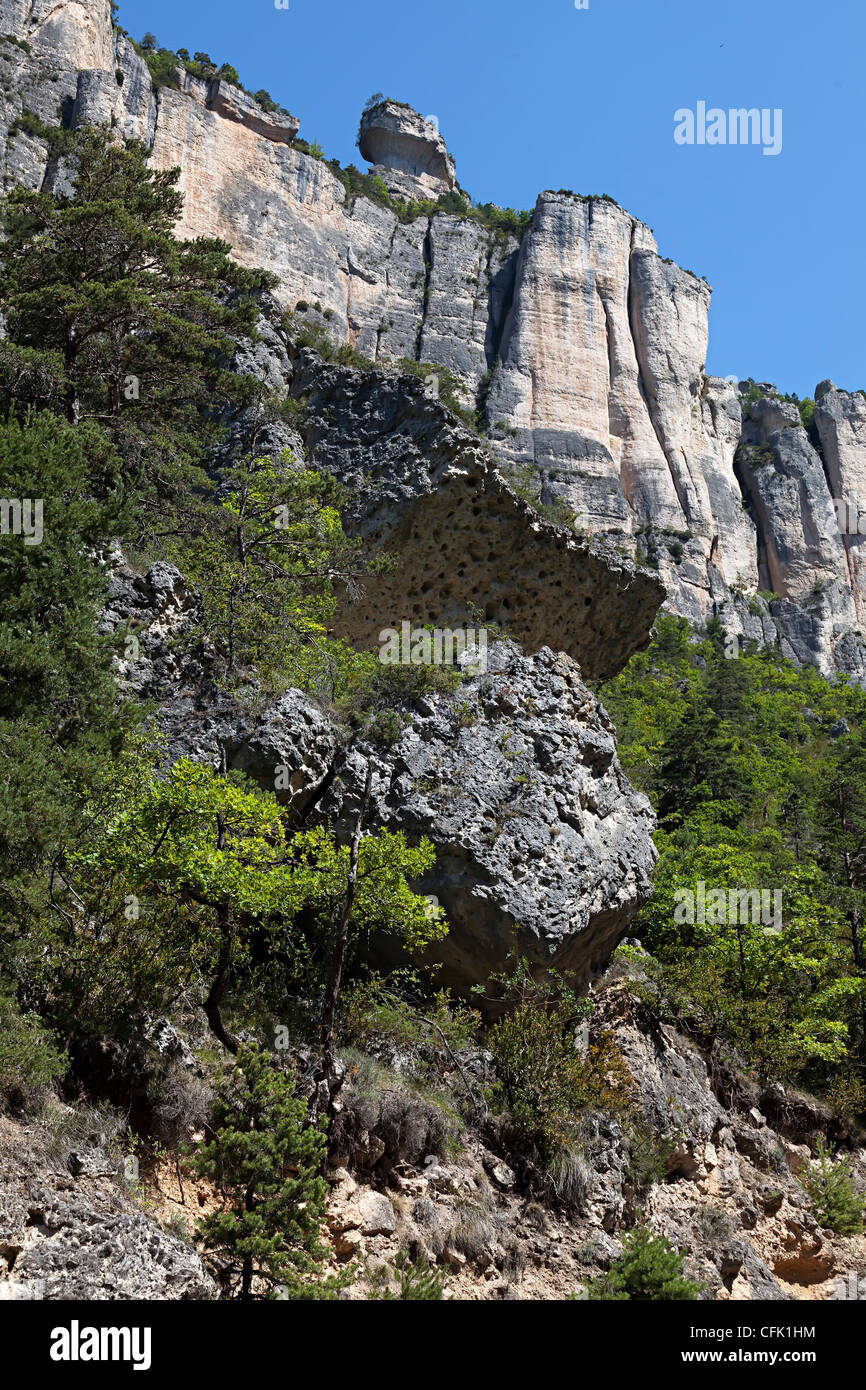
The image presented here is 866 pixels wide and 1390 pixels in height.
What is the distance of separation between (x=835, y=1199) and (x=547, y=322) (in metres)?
52.7

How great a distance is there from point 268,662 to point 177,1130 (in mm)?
7547

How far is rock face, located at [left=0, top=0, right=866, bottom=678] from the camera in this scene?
45.4 metres

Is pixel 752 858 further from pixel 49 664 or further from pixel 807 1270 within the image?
pixel 49 664

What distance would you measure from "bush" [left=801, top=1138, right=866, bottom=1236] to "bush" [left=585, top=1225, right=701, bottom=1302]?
726cm

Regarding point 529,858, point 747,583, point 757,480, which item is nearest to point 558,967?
point 529,858

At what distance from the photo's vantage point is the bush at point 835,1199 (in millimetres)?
15609

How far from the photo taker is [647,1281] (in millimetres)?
9523

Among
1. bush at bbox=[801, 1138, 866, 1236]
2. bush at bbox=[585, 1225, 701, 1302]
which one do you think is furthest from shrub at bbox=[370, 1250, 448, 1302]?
bush at bbox=[801, 1138, 866, 1236]

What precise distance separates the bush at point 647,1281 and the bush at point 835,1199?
7260 mm

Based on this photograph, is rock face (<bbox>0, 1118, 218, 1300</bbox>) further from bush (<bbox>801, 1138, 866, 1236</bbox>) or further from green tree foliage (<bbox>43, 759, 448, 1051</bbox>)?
bush (<bbox>801, 1138, 866, 1236</bbox>)

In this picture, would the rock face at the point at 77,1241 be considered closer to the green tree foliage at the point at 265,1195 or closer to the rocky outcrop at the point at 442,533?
the green tree foliage at the point at 265,1195

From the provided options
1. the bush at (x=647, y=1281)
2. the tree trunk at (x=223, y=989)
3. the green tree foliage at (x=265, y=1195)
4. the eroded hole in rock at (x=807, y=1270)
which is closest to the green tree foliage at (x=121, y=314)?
the tree trunk at (x=223, y=989)

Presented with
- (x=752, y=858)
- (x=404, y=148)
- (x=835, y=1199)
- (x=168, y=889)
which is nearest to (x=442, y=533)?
(x=752, y=858)
